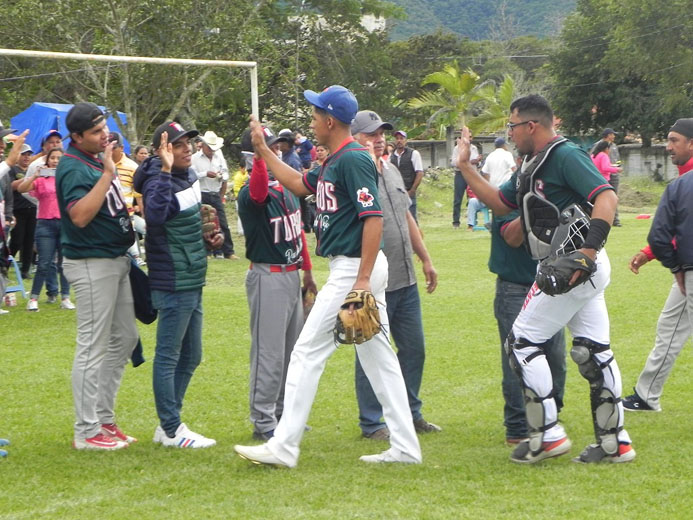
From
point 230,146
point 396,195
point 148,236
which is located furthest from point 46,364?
point 230,146

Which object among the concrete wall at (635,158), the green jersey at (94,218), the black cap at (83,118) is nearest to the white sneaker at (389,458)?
the green jersey at (94,218)

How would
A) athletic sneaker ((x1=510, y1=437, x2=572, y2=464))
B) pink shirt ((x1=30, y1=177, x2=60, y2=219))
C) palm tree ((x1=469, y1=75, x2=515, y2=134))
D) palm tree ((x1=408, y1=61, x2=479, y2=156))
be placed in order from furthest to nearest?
palm tree ((x1=408, y1=61, x2=479, y2=156)), palm tree ((x1=469, y1=75, x2=515, y2=134)), pink shirt ((x1=30, y1=177, x2=60, y2=219)), athletic sneaker ((x1=510, y1=437, x2=572, y2=464))

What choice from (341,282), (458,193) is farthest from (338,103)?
(458,193)

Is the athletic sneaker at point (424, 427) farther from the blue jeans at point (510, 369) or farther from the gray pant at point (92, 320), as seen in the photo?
the gray pant at point (92, 320)

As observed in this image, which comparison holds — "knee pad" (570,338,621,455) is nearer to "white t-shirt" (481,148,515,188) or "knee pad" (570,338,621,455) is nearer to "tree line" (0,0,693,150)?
"white t-shirt" (481,148,515,188)

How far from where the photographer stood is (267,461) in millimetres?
5395

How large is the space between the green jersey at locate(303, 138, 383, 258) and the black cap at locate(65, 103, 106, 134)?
150cm

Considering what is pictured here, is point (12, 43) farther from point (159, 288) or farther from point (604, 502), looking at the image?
point (604, 502)

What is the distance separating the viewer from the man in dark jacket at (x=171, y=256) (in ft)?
19.4

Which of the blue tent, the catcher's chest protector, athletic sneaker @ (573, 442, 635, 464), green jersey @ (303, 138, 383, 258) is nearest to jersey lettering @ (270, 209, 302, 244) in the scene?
green jersey @ (303, 138, 383, 258)

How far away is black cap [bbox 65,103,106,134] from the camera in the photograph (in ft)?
19.5

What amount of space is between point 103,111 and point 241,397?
8.52 ft

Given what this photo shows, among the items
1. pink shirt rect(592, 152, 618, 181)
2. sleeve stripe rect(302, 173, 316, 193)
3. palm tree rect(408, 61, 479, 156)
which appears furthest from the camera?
palm tree rect(408, 61, 479, 156)

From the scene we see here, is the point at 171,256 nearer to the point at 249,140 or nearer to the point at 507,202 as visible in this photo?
the point at 249,140
